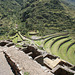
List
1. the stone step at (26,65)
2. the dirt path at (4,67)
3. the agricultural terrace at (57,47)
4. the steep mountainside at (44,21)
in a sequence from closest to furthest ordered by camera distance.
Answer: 1. the stone step at (26,65)
2. the dirt path at (4,67)
3. the agricultural terrace at (57,47)
4. the steep mountainside at (44,21)

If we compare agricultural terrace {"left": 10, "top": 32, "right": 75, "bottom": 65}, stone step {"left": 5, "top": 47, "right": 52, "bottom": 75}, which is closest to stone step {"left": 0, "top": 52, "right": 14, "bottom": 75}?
stone step {"left": 5, "top": 47, "right": 52, "bottom": 75}

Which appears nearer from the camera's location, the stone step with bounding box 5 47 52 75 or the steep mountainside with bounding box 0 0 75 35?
the stone step with bounding box 5 47 52 75

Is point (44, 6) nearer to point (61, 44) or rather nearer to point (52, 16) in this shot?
point (52, 16)

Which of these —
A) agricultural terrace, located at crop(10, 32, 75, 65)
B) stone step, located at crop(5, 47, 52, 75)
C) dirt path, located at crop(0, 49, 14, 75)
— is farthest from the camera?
agricultural terrace, located at crop(10, 32, 75, 65)

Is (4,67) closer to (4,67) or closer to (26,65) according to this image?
(4,67)

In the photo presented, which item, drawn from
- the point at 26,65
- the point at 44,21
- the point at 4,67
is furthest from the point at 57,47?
the point at 44,21

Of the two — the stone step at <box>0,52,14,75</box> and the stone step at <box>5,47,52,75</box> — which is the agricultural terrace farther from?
the stone step at <box>0,52,14,75</box>

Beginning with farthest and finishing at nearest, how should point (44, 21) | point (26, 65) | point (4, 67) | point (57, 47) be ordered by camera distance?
point (44, 21) → point (57, 47) → point (4, 67) → point (26, 65)

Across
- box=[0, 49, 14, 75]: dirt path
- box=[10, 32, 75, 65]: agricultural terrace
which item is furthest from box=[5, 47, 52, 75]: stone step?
box=[10, 32, 75, 65]: agricultural terrace

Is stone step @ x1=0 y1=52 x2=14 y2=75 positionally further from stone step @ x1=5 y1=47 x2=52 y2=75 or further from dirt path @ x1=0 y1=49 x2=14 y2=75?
stone step @ x1=5 y1=47 x2=52 y2=75

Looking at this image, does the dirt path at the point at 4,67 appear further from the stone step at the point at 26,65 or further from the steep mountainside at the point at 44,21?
the steep mountainside at the point at 44,21

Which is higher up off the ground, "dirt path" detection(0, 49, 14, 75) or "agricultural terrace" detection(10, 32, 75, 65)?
"dirt path" detection(0, 49, 14, 75)

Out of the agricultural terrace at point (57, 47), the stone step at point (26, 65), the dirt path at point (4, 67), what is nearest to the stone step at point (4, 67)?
the dirt path at point (4, 67)

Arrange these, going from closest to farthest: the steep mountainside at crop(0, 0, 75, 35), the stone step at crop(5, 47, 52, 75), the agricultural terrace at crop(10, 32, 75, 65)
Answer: the stone step at crop(5, 47, 52, 75) → the agricultural terrace at crop(10, 32, 75, 65) → the steep mountainside at crop(0, 0, 75, 35)
